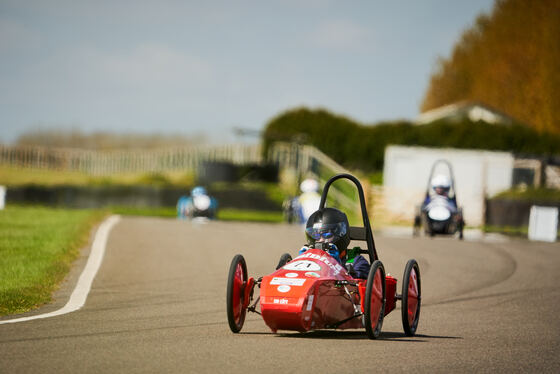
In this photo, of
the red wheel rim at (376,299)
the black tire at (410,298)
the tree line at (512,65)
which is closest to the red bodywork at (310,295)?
the red wheel rim at (376,299)

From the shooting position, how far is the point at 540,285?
14414 mm

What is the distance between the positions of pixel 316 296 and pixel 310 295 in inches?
3.7

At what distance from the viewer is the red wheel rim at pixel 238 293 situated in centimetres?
855

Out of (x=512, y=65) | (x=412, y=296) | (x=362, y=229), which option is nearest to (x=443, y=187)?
(x=362, y=229)

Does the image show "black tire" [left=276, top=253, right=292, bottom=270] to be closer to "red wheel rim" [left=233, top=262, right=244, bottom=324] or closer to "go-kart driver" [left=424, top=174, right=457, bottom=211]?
"red wheel rim" [left=233, top=262, right=244, bottom=324]

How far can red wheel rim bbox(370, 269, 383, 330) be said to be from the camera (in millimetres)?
8523

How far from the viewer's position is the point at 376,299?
8.70 meters

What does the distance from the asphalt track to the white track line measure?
4.6 inches

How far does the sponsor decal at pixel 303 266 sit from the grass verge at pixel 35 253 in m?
2.95

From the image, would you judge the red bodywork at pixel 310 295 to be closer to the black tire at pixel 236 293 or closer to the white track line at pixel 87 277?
the black tire at pixel 236 293

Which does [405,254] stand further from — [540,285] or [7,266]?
[7,266]

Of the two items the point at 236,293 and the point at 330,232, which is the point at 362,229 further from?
the point at 236,293

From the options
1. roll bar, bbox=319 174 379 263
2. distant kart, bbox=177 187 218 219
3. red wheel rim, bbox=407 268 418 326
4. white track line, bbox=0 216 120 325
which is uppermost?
roll bar, bbox=319 174 379 263

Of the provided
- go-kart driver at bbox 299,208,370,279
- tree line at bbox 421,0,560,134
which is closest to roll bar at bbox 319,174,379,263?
go-kart driver at bbox 299,208,370,279
